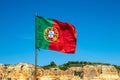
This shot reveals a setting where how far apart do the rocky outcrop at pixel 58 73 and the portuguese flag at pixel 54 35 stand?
52.9 m

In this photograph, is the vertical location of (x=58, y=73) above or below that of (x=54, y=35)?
above

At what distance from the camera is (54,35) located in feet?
62.2

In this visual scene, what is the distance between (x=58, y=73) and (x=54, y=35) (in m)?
59.1

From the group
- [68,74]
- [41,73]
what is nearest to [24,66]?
[41,73]

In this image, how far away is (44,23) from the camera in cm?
1833

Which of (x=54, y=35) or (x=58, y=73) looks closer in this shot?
(x=54, y=35)

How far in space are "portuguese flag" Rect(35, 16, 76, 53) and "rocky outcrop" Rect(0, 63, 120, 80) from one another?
52.9m

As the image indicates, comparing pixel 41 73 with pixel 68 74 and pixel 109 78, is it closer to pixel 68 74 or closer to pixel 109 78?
pixel 68 74

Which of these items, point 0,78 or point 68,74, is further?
point 68,74

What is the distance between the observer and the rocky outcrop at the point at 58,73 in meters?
75.2

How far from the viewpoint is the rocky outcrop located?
247ft

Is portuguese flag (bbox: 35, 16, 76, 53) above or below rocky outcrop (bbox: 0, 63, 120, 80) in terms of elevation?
below

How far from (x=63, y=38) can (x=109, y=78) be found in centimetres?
6157

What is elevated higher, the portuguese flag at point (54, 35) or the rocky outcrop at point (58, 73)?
the rocky outcrop at point (58, 73)
